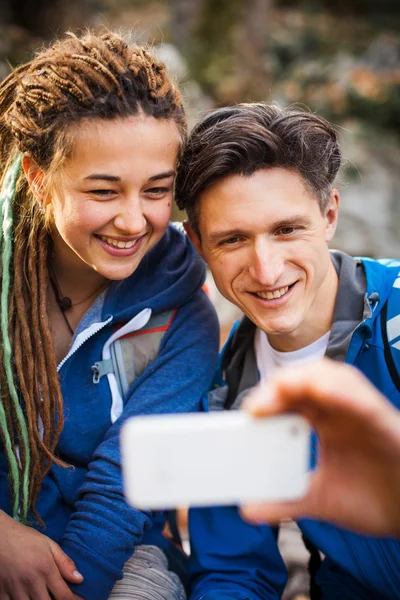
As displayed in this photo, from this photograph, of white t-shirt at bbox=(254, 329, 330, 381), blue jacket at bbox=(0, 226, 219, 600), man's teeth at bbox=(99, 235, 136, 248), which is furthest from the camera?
white t-shirt at bbox=(254, 329, 330, 381)

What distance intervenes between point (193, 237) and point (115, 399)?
2.36 feet

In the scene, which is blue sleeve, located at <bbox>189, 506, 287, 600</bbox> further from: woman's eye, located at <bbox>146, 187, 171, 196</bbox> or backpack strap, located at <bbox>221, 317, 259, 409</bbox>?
woman's eye, located at <bbox>146, 187, 171, 196</bbox>

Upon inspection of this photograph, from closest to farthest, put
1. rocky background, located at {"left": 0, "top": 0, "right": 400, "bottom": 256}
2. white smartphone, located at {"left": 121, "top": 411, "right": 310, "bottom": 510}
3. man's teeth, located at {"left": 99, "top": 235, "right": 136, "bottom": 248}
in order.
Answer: white smartphone, located at {"left": 121, "top": 411, "right": 310, "bottom": 510}, man's teeth, located at {"left": 99, "top": 235, "right": 136, "bottom": 248}, rocky background, located at {"left": 0, "top": 0, "right": 400, "bottom": 256}

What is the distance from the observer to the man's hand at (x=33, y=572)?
81.7 inches

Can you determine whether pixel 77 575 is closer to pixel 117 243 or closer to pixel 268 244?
pixel 117 243

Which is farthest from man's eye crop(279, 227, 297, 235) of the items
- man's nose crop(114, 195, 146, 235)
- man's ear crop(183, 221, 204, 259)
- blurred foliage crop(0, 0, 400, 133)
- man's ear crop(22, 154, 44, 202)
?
blurred foliage crop(0, 0, 400, 133)

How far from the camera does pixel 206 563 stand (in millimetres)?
2299

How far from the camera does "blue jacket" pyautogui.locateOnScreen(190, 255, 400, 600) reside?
2.12m

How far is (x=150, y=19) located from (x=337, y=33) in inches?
137

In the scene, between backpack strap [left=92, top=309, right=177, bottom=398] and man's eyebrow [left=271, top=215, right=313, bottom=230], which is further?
backpack strap [left=92, top=309, right=177, bottom=398]

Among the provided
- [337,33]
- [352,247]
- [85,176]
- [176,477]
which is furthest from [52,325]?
[337,33]

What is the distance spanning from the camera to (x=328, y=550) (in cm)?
227

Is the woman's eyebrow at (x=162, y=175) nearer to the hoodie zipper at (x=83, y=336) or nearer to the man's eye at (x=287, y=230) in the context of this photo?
the man's eye at (x=287, y=230)

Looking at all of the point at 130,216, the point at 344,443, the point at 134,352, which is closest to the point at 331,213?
the point at 130,216
